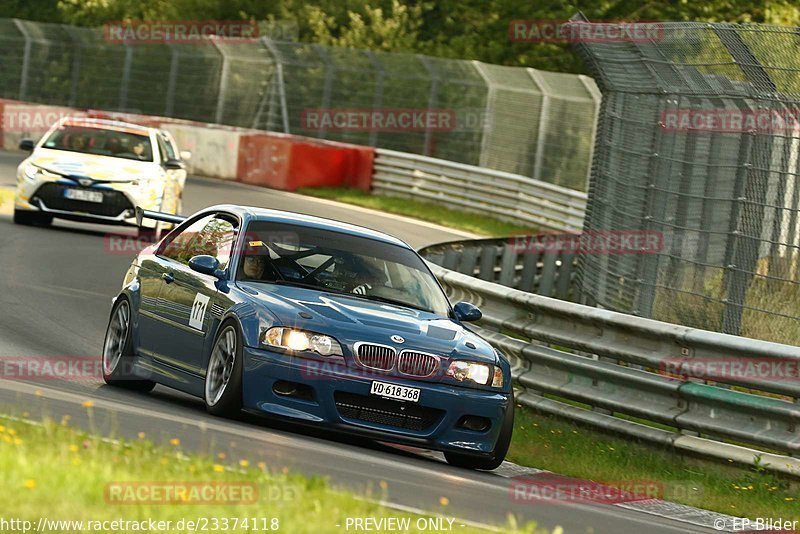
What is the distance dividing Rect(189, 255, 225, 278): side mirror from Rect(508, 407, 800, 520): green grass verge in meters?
2.12

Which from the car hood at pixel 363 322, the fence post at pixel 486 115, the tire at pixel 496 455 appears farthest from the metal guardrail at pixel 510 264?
the fence post at pixel 486 115

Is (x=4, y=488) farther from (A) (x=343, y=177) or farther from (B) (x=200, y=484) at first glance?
(A) (x=343, y=177)

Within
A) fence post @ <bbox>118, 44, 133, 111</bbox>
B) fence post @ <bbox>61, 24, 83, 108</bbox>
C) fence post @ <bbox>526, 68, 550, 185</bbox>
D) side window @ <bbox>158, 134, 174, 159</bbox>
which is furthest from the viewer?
fence post @ <bbox>61, 24, 83, 108</bbox>

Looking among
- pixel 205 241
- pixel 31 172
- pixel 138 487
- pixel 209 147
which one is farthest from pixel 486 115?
pixel 138 487

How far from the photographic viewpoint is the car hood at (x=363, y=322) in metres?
9.55

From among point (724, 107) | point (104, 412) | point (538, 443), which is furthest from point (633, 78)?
point (104, 412)

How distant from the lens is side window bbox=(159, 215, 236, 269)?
1074 centimetres

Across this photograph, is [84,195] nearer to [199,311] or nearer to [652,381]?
[199,311]

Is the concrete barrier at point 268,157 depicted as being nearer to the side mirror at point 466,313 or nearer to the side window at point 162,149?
the side window at point 162,149

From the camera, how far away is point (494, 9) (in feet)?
156

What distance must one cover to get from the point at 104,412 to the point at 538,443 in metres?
3.24

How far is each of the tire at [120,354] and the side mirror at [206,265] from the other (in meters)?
1.03

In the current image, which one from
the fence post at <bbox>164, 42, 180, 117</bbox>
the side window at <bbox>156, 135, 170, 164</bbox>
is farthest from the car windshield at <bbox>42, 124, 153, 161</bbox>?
the fence post at <bbox>164, 42, 180, 117</bbox>

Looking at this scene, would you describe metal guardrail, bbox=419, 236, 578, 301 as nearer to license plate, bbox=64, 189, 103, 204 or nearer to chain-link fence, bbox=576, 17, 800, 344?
chain-link fence, bbox=576, 17, 800, 344
